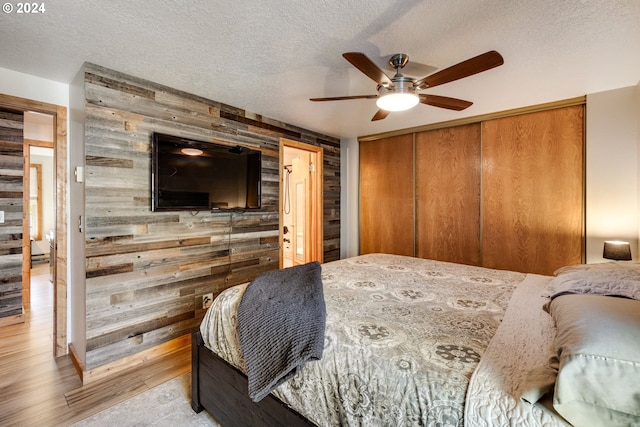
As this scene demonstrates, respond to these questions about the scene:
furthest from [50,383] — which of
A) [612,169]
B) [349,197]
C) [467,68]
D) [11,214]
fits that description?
[612,169]

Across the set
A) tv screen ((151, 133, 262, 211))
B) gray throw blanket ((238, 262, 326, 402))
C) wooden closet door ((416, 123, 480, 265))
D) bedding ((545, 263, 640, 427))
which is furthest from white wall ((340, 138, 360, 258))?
bedding ((545, 263, 640, 427))

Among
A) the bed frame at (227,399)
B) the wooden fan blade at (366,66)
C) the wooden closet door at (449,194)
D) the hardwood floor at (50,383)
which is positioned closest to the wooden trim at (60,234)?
the hardwood floor at (50,383)

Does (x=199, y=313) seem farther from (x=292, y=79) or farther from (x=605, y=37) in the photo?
(x=605, y=37)

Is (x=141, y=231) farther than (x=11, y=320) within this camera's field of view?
No

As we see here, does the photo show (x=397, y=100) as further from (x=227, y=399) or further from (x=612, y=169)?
(x=612, y=169)

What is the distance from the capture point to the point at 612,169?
2611 millimetres

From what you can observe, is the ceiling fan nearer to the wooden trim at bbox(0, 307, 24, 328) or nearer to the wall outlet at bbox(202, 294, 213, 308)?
the wall outlet at bbox(202, 294, 213, 308)

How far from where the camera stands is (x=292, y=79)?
239cm

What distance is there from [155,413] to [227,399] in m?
0.61

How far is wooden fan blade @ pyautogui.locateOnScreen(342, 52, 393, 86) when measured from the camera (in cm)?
151

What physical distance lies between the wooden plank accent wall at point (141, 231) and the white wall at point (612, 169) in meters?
3.46

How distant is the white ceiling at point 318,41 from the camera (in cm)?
155

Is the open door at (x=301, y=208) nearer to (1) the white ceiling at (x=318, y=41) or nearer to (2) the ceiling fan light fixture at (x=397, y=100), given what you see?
(1) the white ceiling at (x=318, y=41)

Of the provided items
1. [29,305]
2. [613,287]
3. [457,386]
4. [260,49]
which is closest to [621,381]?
[457,386]
